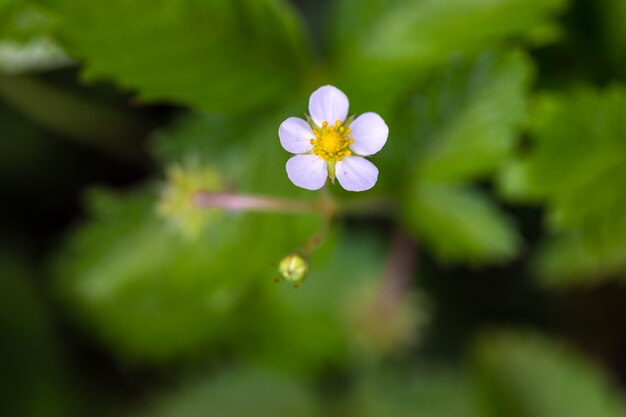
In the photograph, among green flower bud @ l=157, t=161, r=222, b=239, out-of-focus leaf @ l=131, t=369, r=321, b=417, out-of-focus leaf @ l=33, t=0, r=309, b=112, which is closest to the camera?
out-of-focus leaf @ l=33, t=0, r=309, b=112

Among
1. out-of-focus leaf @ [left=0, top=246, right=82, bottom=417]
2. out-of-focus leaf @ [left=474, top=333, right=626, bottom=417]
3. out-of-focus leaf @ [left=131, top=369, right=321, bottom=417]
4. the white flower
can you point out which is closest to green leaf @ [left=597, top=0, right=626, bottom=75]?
the white flower

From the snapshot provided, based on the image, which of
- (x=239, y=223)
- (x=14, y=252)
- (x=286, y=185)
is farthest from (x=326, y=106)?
(x=14, y=252)

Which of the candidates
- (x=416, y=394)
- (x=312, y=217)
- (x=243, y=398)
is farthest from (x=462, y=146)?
(x=243, y=398)

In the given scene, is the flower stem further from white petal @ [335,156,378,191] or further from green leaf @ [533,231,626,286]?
green leaf @ [533,231,626,286]

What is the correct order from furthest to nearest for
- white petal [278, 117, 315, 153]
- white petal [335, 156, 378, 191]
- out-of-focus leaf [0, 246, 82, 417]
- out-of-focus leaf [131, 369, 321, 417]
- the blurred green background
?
out-of-focus leaf [0, 246, 82, 417] < out-of-focus leaf [131, 369, 321, 417] < the blurred green background < white petal [278, 117, 315, 153] < white petal [335, 156, 378, 191]

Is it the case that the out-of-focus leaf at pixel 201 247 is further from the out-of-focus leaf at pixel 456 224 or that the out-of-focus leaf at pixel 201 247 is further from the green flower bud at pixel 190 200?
the out-of-focus leaf at pixel 456 224

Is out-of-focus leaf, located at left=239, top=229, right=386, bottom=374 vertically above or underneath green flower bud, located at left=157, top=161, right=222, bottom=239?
above

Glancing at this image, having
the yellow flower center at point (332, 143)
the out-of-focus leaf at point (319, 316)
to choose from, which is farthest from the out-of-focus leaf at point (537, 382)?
the yellow flower center at point (332, 143)

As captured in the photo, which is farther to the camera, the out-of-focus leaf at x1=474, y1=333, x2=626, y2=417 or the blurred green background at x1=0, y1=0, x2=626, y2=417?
the out-of-focus leaf at x1=474, y1=333, x2=626, y2=417
